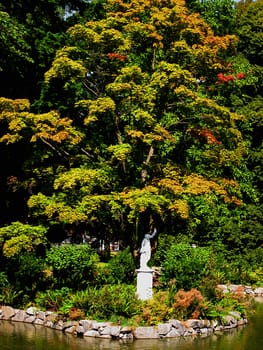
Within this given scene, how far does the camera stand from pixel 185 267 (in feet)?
37.7

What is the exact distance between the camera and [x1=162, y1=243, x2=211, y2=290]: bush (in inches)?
450

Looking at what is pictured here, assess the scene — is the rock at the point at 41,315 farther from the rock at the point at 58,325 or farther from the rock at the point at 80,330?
the rock at the point at 80,330

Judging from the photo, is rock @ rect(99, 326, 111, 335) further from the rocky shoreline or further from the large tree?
the large tree

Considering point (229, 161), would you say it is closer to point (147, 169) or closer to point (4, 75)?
point (147, 169)

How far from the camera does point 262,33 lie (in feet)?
73.3

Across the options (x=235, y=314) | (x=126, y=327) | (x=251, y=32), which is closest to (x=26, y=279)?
(x=126, y=327)

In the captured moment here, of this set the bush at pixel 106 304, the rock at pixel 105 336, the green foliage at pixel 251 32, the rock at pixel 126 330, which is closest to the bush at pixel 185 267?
the bush at pixel 106 304

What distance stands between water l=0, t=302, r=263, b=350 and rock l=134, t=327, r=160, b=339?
0.20m

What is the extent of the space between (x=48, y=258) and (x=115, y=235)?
3.97 metres

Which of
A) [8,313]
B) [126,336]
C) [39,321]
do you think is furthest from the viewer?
[8,313]

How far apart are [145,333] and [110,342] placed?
0.69 metres

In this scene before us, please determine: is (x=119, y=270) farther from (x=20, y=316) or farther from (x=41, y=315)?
(x=20, y=316)

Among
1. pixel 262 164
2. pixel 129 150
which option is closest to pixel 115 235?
pixel 129 150

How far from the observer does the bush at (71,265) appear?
11.6 metres
